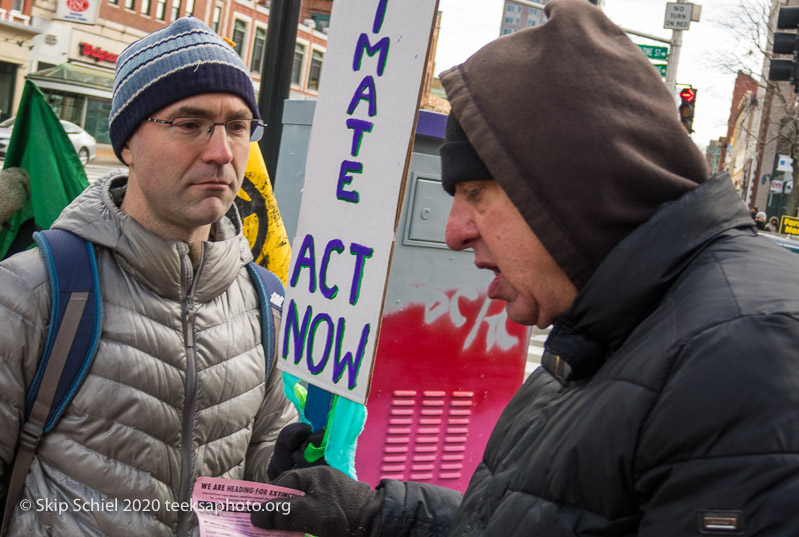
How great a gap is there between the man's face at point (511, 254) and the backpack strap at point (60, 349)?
0.96m

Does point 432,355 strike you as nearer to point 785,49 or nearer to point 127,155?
point 127,155

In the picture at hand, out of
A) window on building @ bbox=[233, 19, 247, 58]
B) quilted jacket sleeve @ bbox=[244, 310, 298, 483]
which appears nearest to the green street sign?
quilted jacket sleeve @ bbox=[244, 310, 298, 483]

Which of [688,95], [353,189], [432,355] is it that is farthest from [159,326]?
[688,95]

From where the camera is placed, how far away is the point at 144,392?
193 cm

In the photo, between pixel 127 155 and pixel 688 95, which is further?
pixel 688 95

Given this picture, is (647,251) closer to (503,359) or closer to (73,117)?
(503,359)

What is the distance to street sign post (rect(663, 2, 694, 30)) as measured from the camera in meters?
17.0

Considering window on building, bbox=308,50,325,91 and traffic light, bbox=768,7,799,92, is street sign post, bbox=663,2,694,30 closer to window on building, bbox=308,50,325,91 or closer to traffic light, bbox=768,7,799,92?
traffic light, bbox=768,7,799,92

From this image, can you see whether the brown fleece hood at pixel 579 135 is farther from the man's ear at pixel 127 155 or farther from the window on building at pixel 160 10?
the window on building at pixel 160 10

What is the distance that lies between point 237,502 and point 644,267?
1.01 metres

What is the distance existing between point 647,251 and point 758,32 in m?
34.0

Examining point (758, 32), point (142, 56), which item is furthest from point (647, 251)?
point (758, 32)

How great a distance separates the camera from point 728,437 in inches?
35.9

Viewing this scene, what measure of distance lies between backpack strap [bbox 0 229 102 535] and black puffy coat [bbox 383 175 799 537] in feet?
3.37
